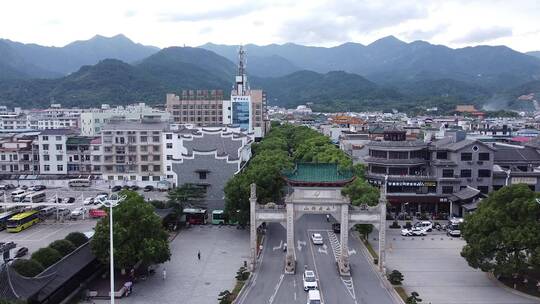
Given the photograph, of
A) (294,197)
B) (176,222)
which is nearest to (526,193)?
(294,197)

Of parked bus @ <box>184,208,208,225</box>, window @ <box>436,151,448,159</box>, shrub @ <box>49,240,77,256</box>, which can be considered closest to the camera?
shrub @ <box>49,240,77,256</box>

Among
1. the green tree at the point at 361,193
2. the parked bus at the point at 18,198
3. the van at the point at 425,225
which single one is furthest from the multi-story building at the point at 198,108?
the green tree at the point at 361,193

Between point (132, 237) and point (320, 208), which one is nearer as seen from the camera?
point (132, 237)

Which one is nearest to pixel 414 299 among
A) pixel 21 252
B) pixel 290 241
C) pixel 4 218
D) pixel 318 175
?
pixel 290 241

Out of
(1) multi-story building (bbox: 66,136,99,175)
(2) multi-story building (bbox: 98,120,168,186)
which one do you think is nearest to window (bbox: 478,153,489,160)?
(2) multi-story building (bbox: 98,120,168,186)

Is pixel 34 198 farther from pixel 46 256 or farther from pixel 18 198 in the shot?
pixel 46 256

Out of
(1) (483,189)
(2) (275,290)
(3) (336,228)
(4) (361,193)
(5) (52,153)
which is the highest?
(5) (52,153)

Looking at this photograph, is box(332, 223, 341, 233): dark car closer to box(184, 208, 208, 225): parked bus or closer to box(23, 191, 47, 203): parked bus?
box(184, 208, 208, 225): parked bus
